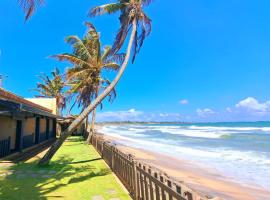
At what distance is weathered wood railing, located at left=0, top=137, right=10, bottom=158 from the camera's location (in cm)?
1164

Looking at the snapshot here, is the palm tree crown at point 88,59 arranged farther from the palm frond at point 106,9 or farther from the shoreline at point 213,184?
the shoreline at point 213,184

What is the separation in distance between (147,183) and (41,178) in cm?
428

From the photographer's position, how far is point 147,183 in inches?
205

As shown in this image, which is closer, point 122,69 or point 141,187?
point 141,187

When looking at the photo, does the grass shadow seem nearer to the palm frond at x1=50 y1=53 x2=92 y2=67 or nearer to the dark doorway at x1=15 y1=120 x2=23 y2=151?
the dark doorway at x1=15 y1=120 x2=23 y2=151

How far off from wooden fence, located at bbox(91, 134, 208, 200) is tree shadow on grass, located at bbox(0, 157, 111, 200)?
1337 millimetres

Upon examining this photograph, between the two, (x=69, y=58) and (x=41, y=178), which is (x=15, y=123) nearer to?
(x=69, y=58)

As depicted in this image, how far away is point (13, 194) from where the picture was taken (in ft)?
21.2


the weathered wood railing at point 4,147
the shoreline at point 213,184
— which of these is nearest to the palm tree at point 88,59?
the weathered wood railing at point 4,147

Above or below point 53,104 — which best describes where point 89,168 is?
below

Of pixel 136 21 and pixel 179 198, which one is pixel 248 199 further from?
pixel 136 21

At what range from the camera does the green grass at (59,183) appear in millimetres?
6495

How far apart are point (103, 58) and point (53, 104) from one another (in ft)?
37.6

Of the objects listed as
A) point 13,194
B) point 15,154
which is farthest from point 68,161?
point 13,194
